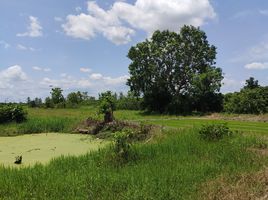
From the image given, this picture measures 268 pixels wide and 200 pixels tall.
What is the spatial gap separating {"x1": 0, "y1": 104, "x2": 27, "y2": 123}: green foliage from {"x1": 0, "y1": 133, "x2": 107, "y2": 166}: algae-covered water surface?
7.93 metres

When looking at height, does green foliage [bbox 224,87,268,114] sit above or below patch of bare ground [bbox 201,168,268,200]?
above

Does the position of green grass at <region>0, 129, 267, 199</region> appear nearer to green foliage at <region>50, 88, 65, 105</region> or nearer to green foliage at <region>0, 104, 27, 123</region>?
green foliage at <region>0, 104, 27, 123</region>

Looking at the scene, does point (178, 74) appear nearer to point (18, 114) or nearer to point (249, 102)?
point (249, 102)

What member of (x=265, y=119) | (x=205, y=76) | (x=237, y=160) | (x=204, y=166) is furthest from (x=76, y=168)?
(x=205, y=76)

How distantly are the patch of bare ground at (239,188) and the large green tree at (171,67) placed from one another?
116 feet

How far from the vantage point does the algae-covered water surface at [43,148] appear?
17494mm

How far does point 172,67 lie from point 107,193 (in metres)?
38.5

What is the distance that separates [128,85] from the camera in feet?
162

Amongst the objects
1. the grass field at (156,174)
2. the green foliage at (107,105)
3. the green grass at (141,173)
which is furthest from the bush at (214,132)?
the green foliage at (107,105)

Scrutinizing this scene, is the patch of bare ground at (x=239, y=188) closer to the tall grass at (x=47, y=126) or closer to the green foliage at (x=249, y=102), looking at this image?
the tall grass at (x=47, y=126)

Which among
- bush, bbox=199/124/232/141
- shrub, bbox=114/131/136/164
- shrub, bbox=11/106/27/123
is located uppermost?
shrub, bbox=11/106/27/123

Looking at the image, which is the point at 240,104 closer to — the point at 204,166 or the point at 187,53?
the point at 187,53

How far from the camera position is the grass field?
9945 mm

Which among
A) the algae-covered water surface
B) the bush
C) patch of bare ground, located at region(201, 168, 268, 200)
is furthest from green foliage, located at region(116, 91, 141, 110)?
patch of bare ground, located at region(201, 168, 268, 200)
